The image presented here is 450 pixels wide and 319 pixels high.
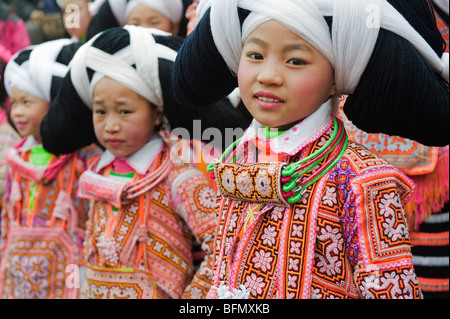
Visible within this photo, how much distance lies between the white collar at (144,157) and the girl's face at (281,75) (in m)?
0.94

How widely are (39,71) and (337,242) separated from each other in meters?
1.99

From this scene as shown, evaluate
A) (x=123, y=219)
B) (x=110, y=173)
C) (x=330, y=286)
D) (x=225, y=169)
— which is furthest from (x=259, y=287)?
(x=110, y=173)

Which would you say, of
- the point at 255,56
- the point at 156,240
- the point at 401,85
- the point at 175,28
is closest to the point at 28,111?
the point at 175,28

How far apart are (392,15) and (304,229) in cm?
66

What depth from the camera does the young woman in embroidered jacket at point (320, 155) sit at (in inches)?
73.3

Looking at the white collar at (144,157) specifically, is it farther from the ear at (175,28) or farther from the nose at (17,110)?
the ear at (175,28)

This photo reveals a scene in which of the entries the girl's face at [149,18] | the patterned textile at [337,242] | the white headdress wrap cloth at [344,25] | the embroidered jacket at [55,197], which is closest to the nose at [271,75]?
the white headdress wrap cloth at [344,25]

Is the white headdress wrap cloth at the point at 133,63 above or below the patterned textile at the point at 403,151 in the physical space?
above

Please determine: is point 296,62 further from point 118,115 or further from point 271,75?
point 118,115

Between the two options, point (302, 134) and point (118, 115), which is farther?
point (118, 115)

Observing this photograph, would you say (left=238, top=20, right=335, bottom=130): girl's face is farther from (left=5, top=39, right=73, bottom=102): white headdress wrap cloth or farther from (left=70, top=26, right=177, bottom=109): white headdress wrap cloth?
(left=5, top=39, right=73, bottom=102): white headdress wrap cloth

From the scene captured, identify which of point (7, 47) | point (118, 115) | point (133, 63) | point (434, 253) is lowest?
point (434, 253)

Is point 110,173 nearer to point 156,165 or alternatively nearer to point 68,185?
point 156,165

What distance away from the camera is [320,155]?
6.41 ft
